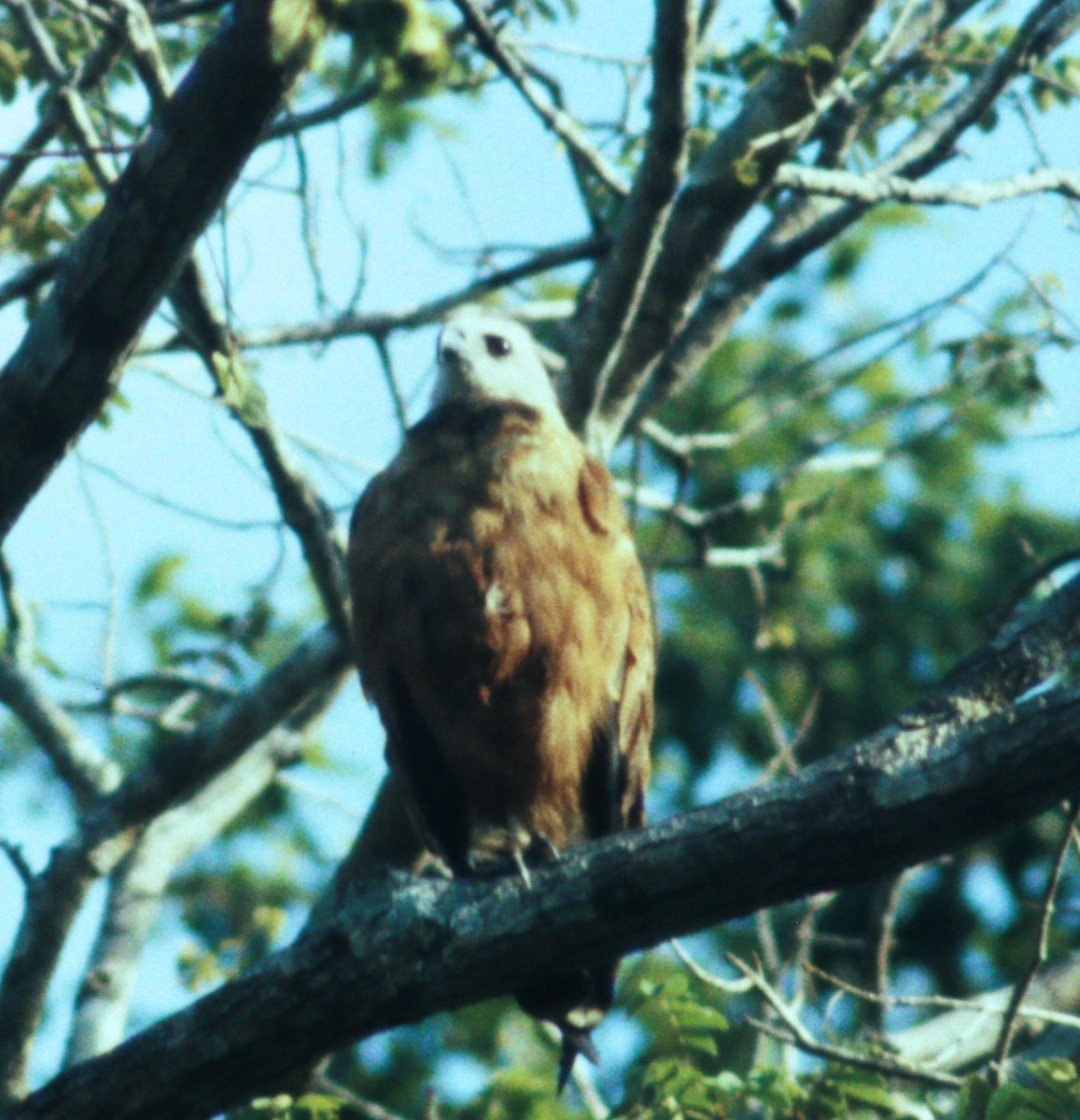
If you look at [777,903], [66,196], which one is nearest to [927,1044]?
[777,903]

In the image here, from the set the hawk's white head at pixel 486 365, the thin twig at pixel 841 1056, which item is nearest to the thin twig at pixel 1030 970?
the thin twig at pixel 841 1056

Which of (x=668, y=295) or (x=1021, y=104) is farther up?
(x=1021, y=104)

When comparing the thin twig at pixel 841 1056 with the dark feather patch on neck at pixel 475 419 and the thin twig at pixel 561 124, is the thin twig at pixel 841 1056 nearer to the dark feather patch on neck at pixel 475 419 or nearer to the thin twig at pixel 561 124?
the dark feather patch on neck at pixel 475 419

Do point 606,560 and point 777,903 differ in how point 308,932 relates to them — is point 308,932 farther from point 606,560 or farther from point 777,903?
point 606,560

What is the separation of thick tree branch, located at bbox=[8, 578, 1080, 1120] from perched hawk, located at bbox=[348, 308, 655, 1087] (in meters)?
0.96

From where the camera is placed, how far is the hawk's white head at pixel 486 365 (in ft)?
16.3

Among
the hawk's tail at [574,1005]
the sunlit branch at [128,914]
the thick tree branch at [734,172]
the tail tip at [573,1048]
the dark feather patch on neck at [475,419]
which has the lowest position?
the tail tip at [573,1048]

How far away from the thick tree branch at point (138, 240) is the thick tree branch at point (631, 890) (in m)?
1.04

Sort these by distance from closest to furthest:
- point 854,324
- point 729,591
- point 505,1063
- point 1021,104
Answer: point 1021,104 → point 505,1063 → point 729,591 → point 854,324

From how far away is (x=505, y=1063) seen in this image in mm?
6340

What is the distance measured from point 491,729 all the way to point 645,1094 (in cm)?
112

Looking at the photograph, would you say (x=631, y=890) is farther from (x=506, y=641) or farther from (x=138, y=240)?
(x=138, y=240)

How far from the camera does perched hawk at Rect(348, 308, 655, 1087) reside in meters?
4.20

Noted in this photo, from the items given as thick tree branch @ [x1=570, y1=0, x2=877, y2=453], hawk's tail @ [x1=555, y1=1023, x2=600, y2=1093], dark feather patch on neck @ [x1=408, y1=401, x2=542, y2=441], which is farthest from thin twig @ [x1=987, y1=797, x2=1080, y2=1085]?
dark feather patch on neck @ [x1=408, y1=401, x2=542, y2=441]
